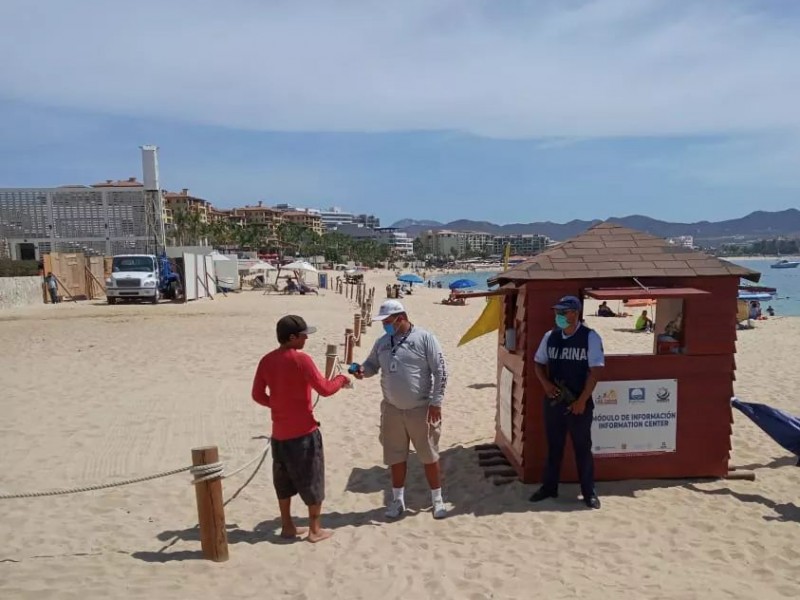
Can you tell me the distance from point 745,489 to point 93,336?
1477cm

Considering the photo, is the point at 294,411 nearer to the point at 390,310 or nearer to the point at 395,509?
the point at 390,310

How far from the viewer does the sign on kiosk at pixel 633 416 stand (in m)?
5.41

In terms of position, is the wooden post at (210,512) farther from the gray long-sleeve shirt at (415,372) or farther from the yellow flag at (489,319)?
the yellow flag at (489,319)

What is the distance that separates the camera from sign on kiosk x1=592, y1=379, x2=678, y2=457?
213 inches

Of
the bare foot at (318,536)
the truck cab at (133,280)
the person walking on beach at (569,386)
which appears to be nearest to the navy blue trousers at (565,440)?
the person walking on beach at (569,386)

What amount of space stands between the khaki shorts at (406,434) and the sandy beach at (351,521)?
1.78ft

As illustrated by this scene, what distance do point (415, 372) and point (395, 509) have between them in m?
1.22

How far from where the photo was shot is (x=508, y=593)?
12.1 ft

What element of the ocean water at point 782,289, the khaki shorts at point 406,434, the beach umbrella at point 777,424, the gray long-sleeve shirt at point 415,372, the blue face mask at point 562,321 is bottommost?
the ocean water at point 782,289

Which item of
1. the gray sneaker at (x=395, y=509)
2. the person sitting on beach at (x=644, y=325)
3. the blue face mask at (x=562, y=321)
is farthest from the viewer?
the person sitting on beach at (x=644, y=325)

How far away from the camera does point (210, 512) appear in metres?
4.13

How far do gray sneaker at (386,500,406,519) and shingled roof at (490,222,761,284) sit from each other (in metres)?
2.22

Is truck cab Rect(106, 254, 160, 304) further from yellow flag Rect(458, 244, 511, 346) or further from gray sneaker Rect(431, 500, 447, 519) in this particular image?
gray sneaker Rect(431, 500, 447, 519)

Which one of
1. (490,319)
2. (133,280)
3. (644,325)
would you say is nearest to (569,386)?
(490,319)
